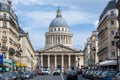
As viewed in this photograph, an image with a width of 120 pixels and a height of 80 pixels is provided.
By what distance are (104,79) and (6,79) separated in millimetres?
9701

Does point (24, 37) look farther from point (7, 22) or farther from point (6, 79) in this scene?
point (6, 79)

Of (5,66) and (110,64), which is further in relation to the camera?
(5,66)

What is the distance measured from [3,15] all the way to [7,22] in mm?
1825

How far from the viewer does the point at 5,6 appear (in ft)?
309

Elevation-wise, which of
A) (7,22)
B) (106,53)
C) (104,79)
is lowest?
(104,79)

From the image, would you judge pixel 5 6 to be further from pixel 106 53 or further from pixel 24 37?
pixel 24 37

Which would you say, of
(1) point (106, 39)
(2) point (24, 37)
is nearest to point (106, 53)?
(1) point (106, 39)

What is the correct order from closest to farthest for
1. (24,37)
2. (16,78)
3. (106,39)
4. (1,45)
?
1. (16,78)
2. (1,45)
3. (106,39)
4. (24,37)

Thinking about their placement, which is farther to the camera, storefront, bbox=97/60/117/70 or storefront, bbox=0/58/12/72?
storefront, bbox=97/60/117/70

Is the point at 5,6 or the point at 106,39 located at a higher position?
the point at 5,6

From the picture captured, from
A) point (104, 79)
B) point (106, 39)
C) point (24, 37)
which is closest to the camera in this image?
point (104, 79)

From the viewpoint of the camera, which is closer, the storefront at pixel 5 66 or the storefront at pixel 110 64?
the storefront at pixel 5 66

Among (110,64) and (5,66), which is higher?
(110,64)

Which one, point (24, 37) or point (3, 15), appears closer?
point (3, 15)
